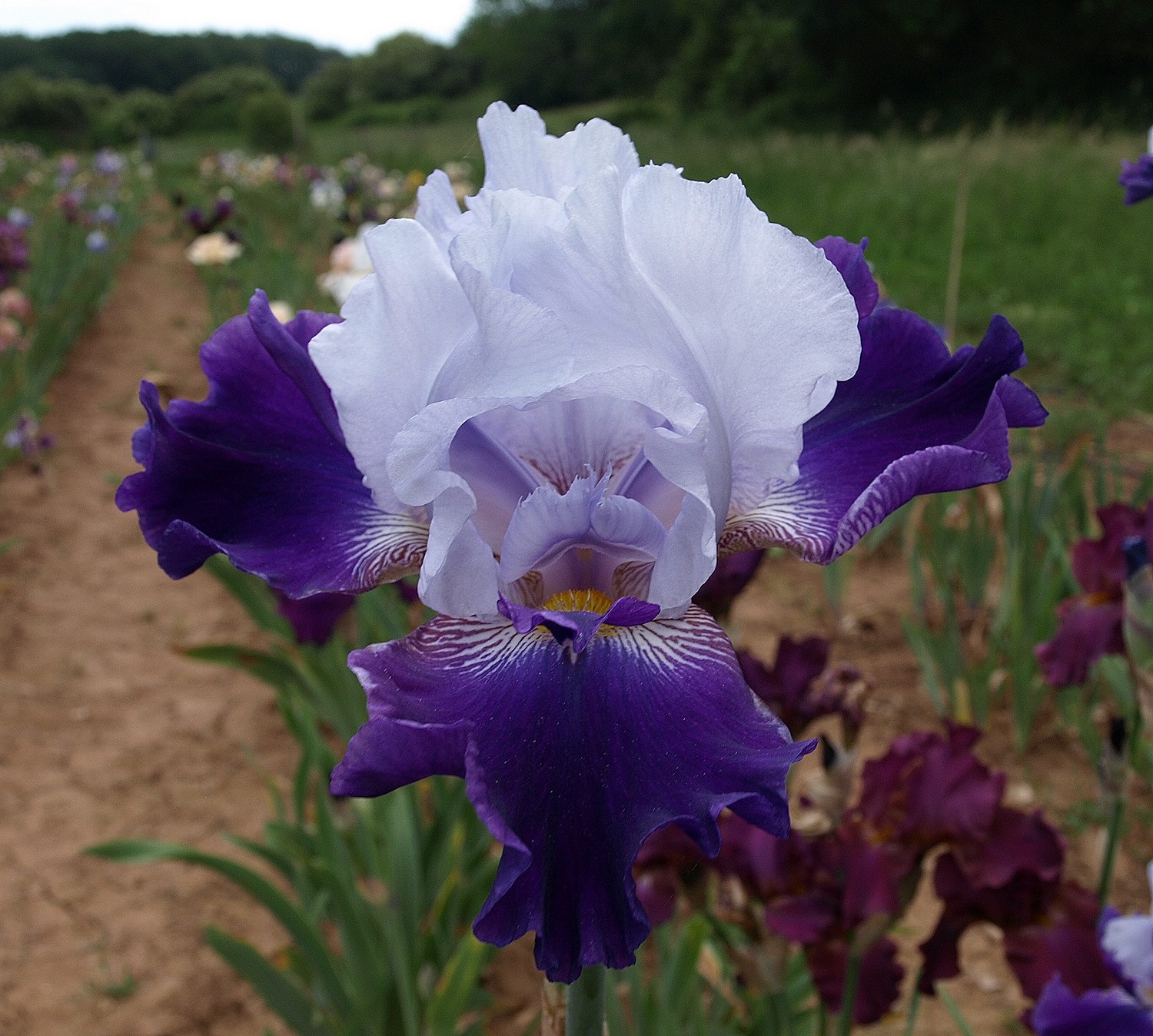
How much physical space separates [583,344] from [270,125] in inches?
693

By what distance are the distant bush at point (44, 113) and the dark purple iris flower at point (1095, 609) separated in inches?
1159

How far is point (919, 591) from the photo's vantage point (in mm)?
2535

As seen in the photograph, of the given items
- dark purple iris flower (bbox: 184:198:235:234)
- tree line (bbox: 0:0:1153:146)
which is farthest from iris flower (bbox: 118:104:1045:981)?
tree line (bbox: 0:0:1153:146)

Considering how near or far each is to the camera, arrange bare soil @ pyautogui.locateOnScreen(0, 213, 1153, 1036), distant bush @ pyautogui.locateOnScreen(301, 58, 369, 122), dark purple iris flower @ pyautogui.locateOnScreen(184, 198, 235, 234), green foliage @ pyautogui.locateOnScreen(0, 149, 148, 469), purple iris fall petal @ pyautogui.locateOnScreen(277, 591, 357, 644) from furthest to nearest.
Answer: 1. distant bush @ pyautogui.locateOnScreen(301, 58, 369, 122)
2. dark purple iris flower @ pyautogui.locateOnScreen(184, 198, 235, 234)
3. green foliage @ pyautogui.locateOnScreen(0, 149, 148, 469)
4. bare soil @ pyautogui.locateOnScreen(0, 213, 1153, 1036)
5. purple iris fall petal @ pyautogui.locateOnScreen(277, 591, 357, 644)

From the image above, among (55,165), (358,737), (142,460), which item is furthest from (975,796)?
(55,165)

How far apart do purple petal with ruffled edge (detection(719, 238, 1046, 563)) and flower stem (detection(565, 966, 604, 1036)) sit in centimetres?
27

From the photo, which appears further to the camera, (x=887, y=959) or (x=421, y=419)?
(x=887, y=959)

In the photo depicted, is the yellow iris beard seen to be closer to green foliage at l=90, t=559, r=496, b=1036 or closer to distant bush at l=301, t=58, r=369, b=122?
green foliage at l=90, t=559, r=496, b=1036

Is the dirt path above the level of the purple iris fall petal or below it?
below

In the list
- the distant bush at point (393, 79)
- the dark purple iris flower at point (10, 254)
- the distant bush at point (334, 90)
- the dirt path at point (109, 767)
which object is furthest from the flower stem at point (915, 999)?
the distant bush at point (334, 90)

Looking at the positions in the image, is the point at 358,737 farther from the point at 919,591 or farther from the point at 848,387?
the point at 919,591

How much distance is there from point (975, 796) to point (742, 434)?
530 mm

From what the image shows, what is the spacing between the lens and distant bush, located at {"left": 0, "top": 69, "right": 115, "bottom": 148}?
2595 cm

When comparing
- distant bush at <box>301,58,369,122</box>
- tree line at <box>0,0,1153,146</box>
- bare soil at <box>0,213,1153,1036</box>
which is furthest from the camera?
distant bush at <box>301,58,369,122</box>
